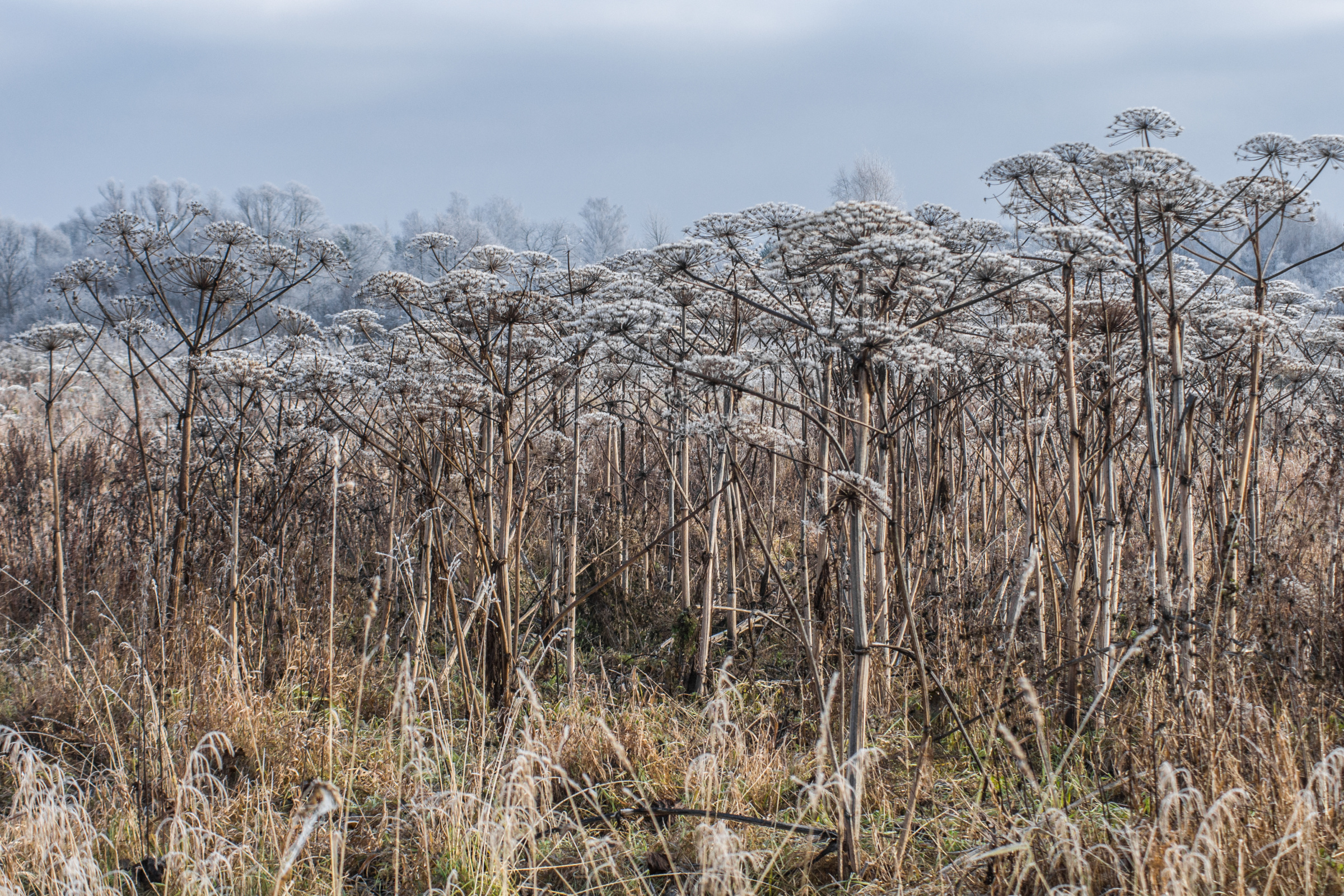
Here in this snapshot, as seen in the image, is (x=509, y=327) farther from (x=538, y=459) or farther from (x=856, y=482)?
(x=538, y=459)

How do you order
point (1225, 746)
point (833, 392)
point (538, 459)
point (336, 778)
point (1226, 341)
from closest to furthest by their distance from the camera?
point (1225, 746) → point (336, 778) → point (833, 392) → point (1226, 341) → point (538, 459)

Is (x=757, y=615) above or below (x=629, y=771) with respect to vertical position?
above

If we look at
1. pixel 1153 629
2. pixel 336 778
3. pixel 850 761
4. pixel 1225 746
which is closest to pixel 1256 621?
pixel 1225 746

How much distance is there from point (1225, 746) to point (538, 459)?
4471 millimetres

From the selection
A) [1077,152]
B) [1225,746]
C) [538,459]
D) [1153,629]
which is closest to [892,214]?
[1077,152]

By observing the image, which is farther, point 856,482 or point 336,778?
point 336,778

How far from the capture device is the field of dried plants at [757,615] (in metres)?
2.42

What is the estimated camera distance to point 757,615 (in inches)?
128

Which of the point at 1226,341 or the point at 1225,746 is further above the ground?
the point at 1226,341

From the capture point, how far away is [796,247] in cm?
262

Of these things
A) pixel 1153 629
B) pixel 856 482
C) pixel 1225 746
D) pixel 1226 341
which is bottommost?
pixel 1225 746

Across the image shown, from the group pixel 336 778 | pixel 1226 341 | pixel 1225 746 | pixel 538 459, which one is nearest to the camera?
pixel 1225 746

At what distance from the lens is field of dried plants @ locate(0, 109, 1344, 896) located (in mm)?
2420

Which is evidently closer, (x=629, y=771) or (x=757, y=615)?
(x=629, y=771)
